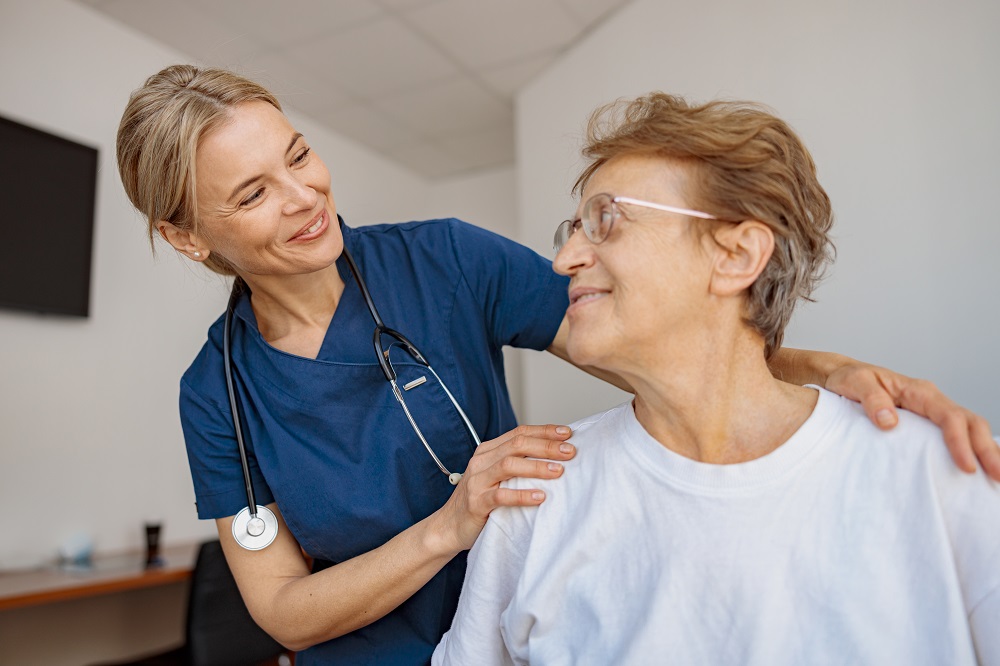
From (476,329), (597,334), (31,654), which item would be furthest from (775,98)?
(31,654)

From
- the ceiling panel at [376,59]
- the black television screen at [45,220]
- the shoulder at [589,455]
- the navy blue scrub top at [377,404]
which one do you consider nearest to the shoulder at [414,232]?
the navy blue scrub top at [377,404]

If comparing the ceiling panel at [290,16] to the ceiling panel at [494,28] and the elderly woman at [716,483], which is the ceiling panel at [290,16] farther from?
the elderly woman at [716,483]

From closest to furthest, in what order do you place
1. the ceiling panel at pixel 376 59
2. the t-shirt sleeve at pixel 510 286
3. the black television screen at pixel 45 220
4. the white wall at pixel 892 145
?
the t-shirt sleeve at pixel 510 286 → the white wall at pixel 892 145 → the black television screen at pixel 45 220 → the ceiling panel at pixel 376 59

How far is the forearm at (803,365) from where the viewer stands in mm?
1119

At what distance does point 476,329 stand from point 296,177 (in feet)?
1.32

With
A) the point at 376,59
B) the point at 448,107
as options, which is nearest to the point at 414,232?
the point at 376,59

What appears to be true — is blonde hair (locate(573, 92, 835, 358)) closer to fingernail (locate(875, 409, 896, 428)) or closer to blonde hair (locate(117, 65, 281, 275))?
fingernail (locate(875, 409, 896, 428))

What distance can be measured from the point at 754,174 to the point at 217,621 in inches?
93.7

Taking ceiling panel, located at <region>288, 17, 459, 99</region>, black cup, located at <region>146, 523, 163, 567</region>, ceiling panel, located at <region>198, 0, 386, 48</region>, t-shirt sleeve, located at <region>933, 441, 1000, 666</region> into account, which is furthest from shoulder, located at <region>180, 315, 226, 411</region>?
ceiling panel, located at <region>288, 17, 459, 99</region>

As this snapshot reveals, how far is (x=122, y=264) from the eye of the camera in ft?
11.4

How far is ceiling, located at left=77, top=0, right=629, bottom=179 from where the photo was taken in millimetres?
3459

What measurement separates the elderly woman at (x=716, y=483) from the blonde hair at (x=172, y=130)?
0.61 m

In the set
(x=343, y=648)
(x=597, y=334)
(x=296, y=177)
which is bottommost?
(x=343, y=648)

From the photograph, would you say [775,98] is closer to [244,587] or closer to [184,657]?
[244,587]
